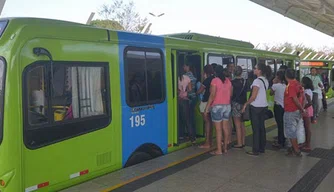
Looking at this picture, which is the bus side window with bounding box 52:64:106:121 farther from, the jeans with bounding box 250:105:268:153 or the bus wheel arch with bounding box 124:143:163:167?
the jeans with bounding box 250:105:268:153

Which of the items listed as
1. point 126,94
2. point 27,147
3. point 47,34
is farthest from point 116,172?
point 47,34

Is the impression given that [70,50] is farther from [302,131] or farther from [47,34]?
[302,131]

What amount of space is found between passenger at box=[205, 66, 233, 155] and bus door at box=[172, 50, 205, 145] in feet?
2.04

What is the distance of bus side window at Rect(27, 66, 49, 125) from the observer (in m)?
3.77

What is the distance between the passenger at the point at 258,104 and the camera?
607 centimetres

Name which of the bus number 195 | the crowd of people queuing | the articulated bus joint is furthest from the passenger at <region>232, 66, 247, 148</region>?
the articulated bus joint

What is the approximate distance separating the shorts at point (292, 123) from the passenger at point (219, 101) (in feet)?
3.51

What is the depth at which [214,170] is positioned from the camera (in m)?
5.28

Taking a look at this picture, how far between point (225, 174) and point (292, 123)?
1762 millimetres

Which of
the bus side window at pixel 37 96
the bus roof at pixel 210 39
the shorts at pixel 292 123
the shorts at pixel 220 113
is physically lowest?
the shorts at pixel 292 123

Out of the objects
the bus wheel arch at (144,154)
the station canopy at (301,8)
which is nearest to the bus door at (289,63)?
the station canopy at (301,8)

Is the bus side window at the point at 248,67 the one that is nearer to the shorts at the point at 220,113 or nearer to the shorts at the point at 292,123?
the shorts at the point at 220,113

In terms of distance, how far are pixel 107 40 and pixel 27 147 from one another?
73.3 inches

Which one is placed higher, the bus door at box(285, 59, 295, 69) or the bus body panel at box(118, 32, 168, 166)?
the bus door at box(285, 59, 295, 69)
